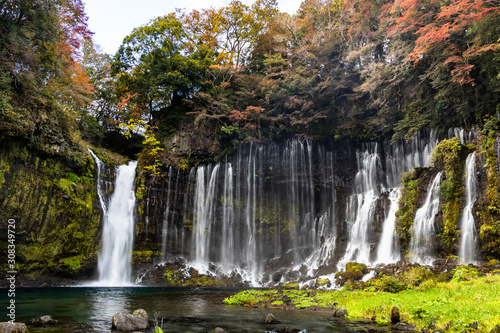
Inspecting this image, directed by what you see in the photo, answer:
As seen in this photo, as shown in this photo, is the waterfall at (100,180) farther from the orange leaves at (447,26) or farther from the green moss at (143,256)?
the orange leaves at (447,26)

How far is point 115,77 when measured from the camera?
95.2 feet

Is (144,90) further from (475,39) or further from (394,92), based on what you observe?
(475,39)

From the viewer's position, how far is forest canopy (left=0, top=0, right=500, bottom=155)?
1588 centimetres

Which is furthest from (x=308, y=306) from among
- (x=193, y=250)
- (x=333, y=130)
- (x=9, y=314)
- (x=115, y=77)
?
(x=115, y=77)

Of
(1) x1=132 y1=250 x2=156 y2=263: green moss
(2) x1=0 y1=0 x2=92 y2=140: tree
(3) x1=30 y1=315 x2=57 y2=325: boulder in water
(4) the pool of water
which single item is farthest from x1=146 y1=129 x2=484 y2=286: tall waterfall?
(3) x1=30 y1=315 x2=57 y2=325: boulder in water

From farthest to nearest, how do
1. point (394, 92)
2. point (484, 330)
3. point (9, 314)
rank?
point (394, 92)
point (9, 314)
point (484, 330)

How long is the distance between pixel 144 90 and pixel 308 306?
2253cm

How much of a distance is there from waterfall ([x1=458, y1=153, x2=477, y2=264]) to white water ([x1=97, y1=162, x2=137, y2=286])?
19.1m

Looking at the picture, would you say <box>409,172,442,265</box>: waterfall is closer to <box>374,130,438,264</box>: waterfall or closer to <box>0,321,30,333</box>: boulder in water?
<box>374,130,438,264</box>: waterfall

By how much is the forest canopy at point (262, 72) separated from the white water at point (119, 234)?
169 inches

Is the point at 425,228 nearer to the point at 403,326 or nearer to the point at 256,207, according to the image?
the point at 403,326

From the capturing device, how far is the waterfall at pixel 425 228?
1443cm

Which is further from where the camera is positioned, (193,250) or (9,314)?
(193,250)

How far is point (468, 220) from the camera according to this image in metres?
13.4
